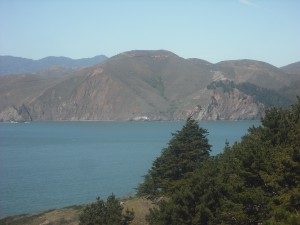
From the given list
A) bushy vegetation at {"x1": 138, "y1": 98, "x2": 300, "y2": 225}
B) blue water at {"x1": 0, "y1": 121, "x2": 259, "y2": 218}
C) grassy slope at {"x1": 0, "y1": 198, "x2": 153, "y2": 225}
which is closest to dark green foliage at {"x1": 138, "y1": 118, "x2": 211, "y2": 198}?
grassy slope at {"x1": 0, "y1": 198, "x2": 153, "y2": 225}

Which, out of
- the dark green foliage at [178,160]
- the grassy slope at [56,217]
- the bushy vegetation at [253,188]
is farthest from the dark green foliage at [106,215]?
the grassy slope at [56,217]

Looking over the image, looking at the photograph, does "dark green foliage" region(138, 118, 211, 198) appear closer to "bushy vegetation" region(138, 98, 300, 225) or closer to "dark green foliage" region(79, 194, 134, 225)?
"bushy vegetation" region(138, 98, 300, 225)

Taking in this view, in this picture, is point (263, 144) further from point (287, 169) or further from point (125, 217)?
point (125, 217)

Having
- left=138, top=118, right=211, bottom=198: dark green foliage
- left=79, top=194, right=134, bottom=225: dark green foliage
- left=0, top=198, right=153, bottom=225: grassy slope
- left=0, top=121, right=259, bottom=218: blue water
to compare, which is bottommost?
left=0, top=121, right=259, bottom=218: blue water

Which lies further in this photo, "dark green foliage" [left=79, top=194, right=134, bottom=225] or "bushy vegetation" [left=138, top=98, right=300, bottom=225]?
"dark green foliage" [left=79, top=194, right=134, bottom=225]

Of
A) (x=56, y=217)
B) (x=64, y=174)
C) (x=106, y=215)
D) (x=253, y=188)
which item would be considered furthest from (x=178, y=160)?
(x=64, y=174)

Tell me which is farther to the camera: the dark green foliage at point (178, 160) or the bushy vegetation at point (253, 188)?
the dark green foliage at point (178, 160)

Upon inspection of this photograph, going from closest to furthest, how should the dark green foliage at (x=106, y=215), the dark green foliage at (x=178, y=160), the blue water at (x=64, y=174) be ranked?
the dark green foliage at (x=106, y=215)
the dark green foliage at (x=178, y=160)
the blue water at (x=64, y=174)

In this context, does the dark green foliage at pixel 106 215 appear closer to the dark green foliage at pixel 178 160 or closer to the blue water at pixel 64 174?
the dark green foliage at pixel 178 160
